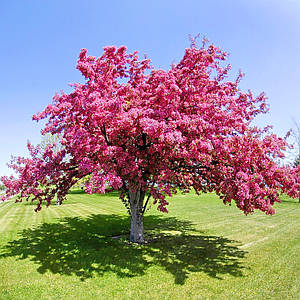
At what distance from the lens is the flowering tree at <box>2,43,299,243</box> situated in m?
8.16

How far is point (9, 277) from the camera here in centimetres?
789

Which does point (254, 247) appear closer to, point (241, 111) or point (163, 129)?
point (241, 111)

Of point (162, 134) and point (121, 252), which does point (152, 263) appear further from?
point (162, 134)

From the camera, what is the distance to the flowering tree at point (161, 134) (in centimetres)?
816

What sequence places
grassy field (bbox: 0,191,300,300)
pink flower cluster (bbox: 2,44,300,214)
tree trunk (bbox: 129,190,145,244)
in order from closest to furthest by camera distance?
grassy field (bbox: 0,191,300,300) → pink flower cluster (bbox: 2,44,300,214) → tree trunk (bbox: 129,190,145,244)

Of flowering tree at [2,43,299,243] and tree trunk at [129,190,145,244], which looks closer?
flowering tree at [2,43,299,243]

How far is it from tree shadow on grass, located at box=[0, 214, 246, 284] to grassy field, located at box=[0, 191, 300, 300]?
0.04 metres

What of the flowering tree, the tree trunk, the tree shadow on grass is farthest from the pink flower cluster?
the tree shadow on grass

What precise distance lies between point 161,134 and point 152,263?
5.22 metres

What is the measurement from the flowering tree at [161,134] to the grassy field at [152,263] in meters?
2.37

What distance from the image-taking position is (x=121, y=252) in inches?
412

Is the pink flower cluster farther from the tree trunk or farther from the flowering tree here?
the tree trunk

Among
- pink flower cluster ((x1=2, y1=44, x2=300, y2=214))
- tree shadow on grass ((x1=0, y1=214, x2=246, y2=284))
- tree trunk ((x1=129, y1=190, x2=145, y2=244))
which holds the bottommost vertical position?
tree shadow on grass ((x1=0, y1=214, x2=246, y2=284))

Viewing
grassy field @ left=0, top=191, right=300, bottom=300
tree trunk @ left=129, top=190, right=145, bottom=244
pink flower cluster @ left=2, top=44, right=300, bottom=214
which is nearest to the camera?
grassy field @ left=0, top=191, right=300, bottom=300
